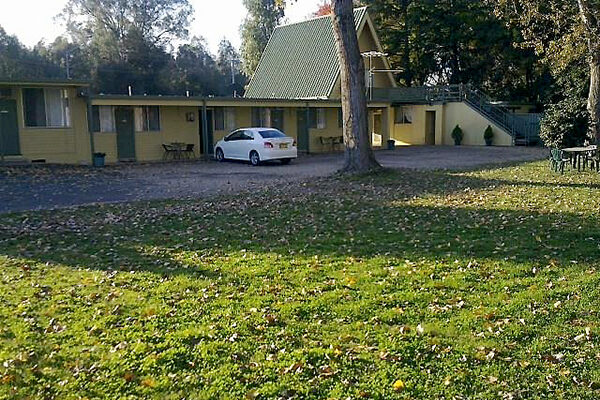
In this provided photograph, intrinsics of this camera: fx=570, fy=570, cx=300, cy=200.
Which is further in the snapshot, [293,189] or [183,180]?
[183,180]

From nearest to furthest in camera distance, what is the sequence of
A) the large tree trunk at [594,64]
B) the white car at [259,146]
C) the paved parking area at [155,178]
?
1. the paved parking area at [155,178]
2. the large tree trunk at [594,64]
3. the white car at [259,146]

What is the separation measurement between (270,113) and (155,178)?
11.9 metres

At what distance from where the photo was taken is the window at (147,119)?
25.5m

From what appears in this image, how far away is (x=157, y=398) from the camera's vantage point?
12.8 ft

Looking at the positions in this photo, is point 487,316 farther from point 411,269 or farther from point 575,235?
point 575,235

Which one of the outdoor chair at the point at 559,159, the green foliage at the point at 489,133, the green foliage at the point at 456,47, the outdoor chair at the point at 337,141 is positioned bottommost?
the outdoor chair at the point at 559,159

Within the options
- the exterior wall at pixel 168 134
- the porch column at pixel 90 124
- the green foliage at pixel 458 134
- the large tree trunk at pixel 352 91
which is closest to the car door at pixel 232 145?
the exterior wall at pixel 168 134

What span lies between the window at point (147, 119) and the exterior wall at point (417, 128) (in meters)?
18.4

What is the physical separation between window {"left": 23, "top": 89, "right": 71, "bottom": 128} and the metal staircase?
798 inches

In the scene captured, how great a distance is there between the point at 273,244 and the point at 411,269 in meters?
2.53

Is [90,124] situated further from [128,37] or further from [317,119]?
[128,37]

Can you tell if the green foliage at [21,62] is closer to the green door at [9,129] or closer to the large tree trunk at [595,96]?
the green door at [9,129]

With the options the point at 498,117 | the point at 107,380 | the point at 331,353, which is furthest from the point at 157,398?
the point at 498,117

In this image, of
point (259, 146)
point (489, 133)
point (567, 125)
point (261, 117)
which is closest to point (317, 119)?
point (261, 117)
